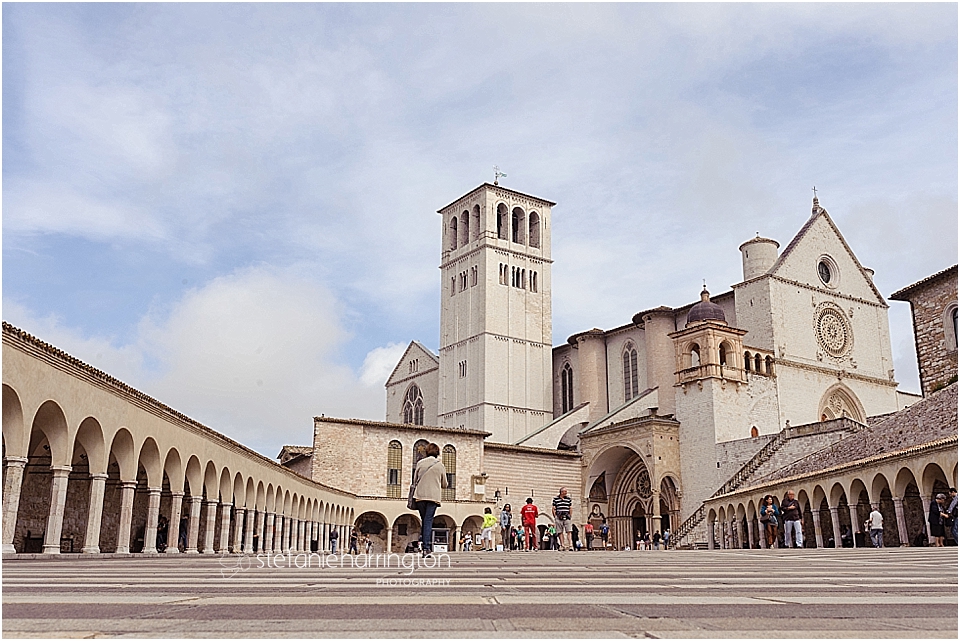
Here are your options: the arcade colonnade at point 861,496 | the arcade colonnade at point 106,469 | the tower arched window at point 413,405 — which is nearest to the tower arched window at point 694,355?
the arcade colonnade at point 861,496

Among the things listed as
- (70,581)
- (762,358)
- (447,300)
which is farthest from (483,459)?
(70,581)

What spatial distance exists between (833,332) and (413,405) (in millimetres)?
27414

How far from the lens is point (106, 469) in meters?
14.5

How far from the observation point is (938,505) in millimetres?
18062

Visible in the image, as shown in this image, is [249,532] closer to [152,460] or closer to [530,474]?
[152,460]

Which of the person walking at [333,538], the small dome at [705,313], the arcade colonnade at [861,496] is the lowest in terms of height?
A: the person walking at [333,538]

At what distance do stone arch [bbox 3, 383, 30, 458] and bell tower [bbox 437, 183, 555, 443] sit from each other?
40447mm

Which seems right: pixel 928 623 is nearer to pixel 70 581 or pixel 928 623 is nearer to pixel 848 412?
pixel 70 581

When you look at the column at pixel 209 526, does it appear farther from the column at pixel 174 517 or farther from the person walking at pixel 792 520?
the person walking at pixel 792 520

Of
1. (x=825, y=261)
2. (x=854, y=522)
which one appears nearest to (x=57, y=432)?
(x=854, y=522)

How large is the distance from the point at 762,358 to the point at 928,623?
131 feet

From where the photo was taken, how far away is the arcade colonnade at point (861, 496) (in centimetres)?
2059

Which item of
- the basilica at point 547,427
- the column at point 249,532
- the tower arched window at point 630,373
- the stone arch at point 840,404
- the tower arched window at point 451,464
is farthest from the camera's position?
the tower arched window at point 630,373

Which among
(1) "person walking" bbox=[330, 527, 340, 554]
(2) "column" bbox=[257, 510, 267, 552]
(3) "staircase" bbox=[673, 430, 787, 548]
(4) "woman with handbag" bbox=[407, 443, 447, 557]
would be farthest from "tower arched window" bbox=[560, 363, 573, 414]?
(4) "woman with handbag" bbox=[407, 443, 447, 557]
